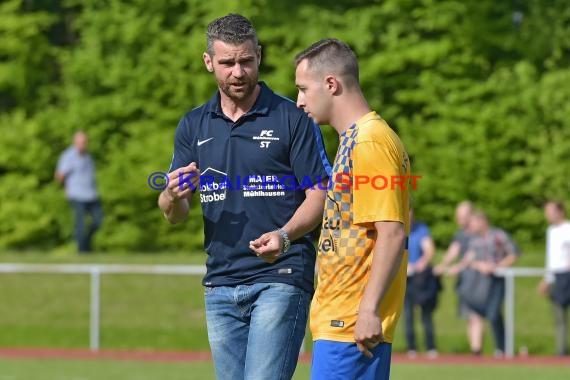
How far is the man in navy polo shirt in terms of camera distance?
20.0 ft

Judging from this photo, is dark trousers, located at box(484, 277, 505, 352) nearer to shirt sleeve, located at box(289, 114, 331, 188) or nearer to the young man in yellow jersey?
shirt sleeve, located at box(289, 114, 331, 188)

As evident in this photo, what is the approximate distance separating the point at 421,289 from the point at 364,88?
28.5ft

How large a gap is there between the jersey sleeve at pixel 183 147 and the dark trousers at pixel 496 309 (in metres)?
10.4

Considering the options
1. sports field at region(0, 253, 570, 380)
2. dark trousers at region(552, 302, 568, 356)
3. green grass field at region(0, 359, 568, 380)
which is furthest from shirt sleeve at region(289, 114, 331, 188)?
dark trousers at region(552, 302, 568, 356)

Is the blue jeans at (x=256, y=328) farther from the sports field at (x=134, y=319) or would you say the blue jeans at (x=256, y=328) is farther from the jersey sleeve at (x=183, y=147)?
the sports field at (x=134, y=319)

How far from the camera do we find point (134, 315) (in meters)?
17.9

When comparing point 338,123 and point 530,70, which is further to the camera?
point 530,70

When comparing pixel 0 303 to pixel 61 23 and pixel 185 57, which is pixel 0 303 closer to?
pixel 185 57

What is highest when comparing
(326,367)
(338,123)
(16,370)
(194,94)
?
(194,94)

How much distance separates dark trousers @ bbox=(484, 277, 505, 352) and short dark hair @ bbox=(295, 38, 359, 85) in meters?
11.3

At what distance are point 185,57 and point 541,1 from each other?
22.8 ft

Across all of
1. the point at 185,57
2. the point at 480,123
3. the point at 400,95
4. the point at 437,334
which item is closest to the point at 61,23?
the point at 185,57

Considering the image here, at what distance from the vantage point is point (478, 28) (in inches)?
941

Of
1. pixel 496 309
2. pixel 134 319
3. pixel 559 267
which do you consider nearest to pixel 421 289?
pixel 496 309
